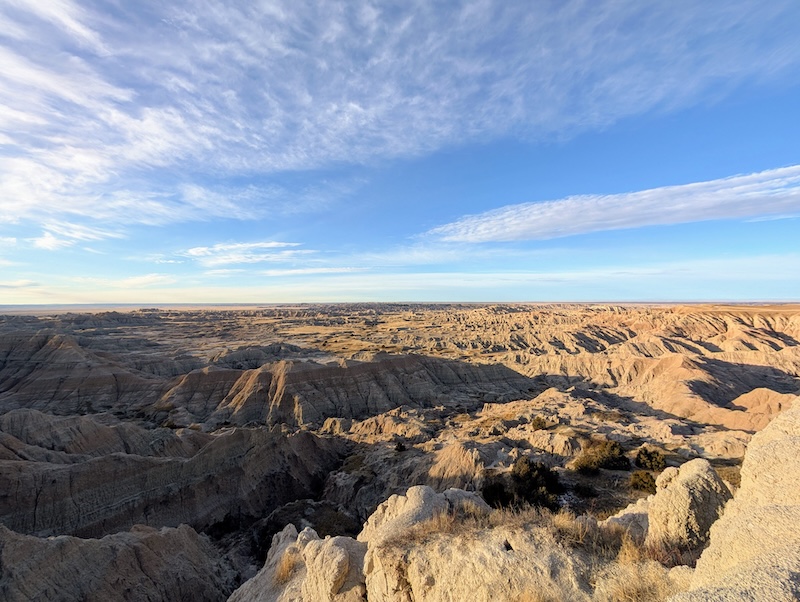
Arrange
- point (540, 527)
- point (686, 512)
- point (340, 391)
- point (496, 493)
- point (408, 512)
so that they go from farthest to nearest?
point (340, 391) → point (496, 493) → point (408, 512) → point (686, 512) → point (540, 527)

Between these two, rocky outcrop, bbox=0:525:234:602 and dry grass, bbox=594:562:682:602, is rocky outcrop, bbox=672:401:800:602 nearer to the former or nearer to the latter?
dry grass, bbox=594:562:682:602

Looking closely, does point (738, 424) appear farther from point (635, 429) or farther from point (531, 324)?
point (531, 324)

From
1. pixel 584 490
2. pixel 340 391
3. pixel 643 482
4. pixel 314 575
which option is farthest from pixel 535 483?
pixel 340 391

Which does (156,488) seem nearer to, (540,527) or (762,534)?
(540,527)

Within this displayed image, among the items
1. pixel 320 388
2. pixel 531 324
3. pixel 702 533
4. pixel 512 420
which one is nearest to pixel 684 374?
pixel 512 420

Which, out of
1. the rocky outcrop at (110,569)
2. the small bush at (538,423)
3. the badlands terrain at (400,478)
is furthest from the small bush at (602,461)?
the rocky outcrop at (110,569)

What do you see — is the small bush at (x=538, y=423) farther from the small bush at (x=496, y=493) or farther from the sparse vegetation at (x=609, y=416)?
the small bush at (x=496, y=493)
